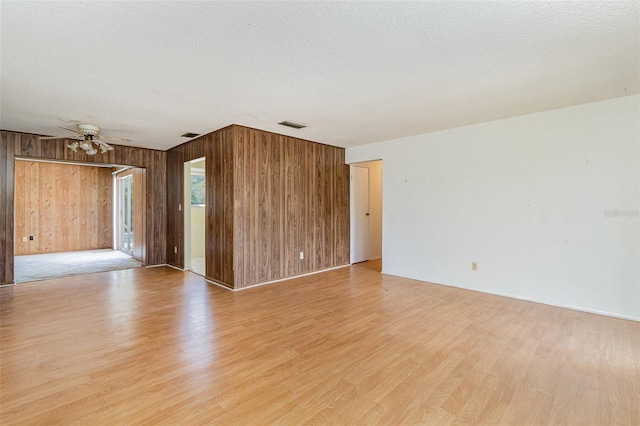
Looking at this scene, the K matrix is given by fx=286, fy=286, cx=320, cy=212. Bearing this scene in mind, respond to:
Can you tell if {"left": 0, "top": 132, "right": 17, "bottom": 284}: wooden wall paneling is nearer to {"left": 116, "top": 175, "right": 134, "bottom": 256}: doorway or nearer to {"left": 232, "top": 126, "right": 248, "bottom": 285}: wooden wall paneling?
{"left": 116, "top": 175, "right": 134, "bottom": 256}: doorway

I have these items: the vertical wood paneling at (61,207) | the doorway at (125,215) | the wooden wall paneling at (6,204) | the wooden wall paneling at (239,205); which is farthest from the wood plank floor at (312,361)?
the vertical wood paneling at (61,207)

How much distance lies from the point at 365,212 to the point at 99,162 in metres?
5.24

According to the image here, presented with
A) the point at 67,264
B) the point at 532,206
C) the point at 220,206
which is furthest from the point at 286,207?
the point at 67,264

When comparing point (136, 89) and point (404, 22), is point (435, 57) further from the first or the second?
point (136, 89)

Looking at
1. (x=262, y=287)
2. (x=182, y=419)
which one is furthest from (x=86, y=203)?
(x=182, y=419)

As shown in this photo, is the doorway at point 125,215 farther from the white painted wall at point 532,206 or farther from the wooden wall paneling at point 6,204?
the white painted wall at point 532,206

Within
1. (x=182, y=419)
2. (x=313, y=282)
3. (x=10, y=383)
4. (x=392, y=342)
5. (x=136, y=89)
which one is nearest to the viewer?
(x=182, y=419)

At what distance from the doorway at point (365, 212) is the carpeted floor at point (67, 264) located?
4.61 meters

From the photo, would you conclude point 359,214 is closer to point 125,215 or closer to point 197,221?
point 197,221

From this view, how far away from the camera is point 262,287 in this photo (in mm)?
4340

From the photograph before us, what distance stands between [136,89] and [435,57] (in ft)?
9.12

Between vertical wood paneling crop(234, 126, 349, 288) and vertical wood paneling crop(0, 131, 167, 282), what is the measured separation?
2862 millimetres

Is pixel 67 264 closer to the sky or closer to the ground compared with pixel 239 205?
closer to the ground

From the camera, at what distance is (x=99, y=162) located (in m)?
5.20
